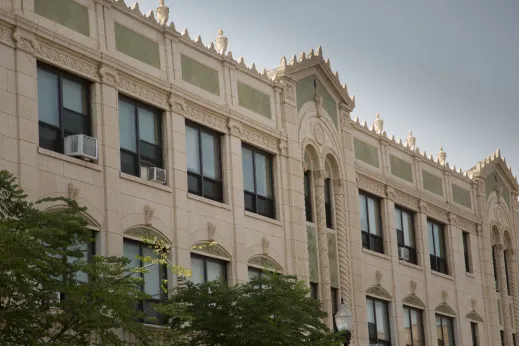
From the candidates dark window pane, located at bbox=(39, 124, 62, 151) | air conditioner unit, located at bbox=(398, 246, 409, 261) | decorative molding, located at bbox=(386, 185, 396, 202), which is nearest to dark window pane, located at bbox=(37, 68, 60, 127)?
dark window pane, located at bbox=(39, 124, 62, 151)

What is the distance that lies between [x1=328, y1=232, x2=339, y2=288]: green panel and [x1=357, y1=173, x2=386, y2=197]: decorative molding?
317 centimetres

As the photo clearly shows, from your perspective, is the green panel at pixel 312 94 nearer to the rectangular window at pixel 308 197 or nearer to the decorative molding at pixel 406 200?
the rectangular window at pixel 308 197

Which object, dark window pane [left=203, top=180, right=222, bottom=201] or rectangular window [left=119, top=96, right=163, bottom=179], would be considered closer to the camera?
rectangular window [left=119, top=96, right=163, bottom=179]

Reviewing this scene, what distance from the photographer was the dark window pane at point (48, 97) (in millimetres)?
31141

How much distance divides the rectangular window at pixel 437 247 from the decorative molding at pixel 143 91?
61.9ft

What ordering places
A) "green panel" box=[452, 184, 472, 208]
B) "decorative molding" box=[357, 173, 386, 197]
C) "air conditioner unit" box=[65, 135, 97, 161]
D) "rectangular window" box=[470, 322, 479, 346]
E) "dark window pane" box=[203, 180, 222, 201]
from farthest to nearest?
"green panel" box=[452, 184, 472, 208]
"rectangular window" box=[470, 322, 479, 346]
"decorative molding" box=[357, 173, 386, 197]
"dark window pane" box=[203, 180, 222, 201]
"air conditioner unit" box=[65, 135, 97, 161]

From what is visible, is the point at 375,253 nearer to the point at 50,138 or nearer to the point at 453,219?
the point at 453,219

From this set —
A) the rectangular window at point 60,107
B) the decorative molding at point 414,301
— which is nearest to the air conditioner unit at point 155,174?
the rectangular window at point 60,107

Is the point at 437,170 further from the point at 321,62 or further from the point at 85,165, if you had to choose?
the point at 85,165

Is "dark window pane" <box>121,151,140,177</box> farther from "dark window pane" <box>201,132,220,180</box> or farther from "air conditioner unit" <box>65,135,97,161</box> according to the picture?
"dark window pane" <box>201,132,220,180</box>

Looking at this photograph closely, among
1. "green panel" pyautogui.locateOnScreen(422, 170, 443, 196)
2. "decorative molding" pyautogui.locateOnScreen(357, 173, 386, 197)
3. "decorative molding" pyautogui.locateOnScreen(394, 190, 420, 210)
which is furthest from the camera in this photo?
"green panel" pyautogui.locateOnScreen(422, 170, 443, 196)

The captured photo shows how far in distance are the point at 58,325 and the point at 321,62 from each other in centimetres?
1854

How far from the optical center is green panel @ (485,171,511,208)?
5627cm

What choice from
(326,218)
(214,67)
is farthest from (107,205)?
(326,218)
